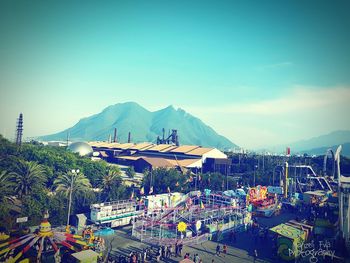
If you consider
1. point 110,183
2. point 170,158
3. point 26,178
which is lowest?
point 110,183

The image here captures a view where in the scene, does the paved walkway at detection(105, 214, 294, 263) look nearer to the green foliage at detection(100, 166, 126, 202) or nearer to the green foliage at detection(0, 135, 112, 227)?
the green foliage at detection(0, 135, 112, 227)

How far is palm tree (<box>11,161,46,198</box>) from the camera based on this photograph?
129 feet

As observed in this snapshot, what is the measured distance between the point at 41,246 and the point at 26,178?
22.0 metres

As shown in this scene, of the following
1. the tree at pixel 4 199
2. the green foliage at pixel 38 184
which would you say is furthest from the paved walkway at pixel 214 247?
the tree at pixel 4 199

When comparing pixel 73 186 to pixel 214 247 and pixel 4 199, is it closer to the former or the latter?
pixel 4 199

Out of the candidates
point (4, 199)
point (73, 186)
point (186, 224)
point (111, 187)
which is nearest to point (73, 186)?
point (73, 186)

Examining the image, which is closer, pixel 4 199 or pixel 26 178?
pixel 4 199

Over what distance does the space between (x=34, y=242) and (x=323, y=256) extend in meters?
26.1

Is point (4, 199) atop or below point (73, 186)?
below

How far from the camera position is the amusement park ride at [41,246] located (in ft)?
67.1

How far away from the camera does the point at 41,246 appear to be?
2145 cm

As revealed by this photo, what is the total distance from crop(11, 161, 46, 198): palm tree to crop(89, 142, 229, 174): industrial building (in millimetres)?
28904

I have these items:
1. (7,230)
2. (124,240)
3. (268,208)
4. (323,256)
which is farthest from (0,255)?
(268,208)

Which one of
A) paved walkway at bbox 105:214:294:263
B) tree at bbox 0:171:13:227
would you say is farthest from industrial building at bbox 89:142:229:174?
paved walkway at bbox 105:214:294:263
